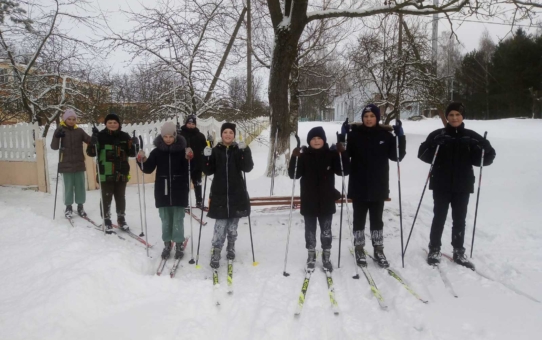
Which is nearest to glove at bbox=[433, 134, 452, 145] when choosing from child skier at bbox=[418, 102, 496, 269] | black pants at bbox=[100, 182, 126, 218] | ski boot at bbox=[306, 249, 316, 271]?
child skier at bbox=[418, 102, 496, 269]

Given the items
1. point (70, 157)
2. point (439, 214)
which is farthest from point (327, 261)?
point (70, 157)

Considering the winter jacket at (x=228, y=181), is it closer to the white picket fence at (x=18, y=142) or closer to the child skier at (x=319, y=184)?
the child skier at (x=319, y=184)

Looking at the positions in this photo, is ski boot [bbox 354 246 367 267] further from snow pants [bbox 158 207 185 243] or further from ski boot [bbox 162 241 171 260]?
ski boot [bbox 162 241 171 260]

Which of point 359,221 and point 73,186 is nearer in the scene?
point 359,221

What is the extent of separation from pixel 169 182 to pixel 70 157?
8.12 ft

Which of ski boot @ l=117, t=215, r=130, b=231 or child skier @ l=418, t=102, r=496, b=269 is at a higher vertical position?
child skier @ l=418, t=102, r=496, b=269

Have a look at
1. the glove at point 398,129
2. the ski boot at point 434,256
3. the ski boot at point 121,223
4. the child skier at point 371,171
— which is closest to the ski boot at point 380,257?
the child skier at point 371,171

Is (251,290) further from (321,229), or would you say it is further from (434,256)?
(434,256)

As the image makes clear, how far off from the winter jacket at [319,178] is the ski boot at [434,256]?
1.42 meters

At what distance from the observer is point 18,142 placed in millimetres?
8289

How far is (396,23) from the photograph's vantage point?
1325cm

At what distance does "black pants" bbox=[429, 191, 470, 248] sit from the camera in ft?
14.3

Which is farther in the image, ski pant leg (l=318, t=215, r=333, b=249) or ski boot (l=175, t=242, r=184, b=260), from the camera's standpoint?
ski boot (l=175, t=242, r=184, b=260)

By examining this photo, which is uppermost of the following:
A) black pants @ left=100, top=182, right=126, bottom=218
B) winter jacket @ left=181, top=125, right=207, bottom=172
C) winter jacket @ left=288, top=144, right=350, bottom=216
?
winter jacket @ left=181, top=125, right=207, bottom=172
